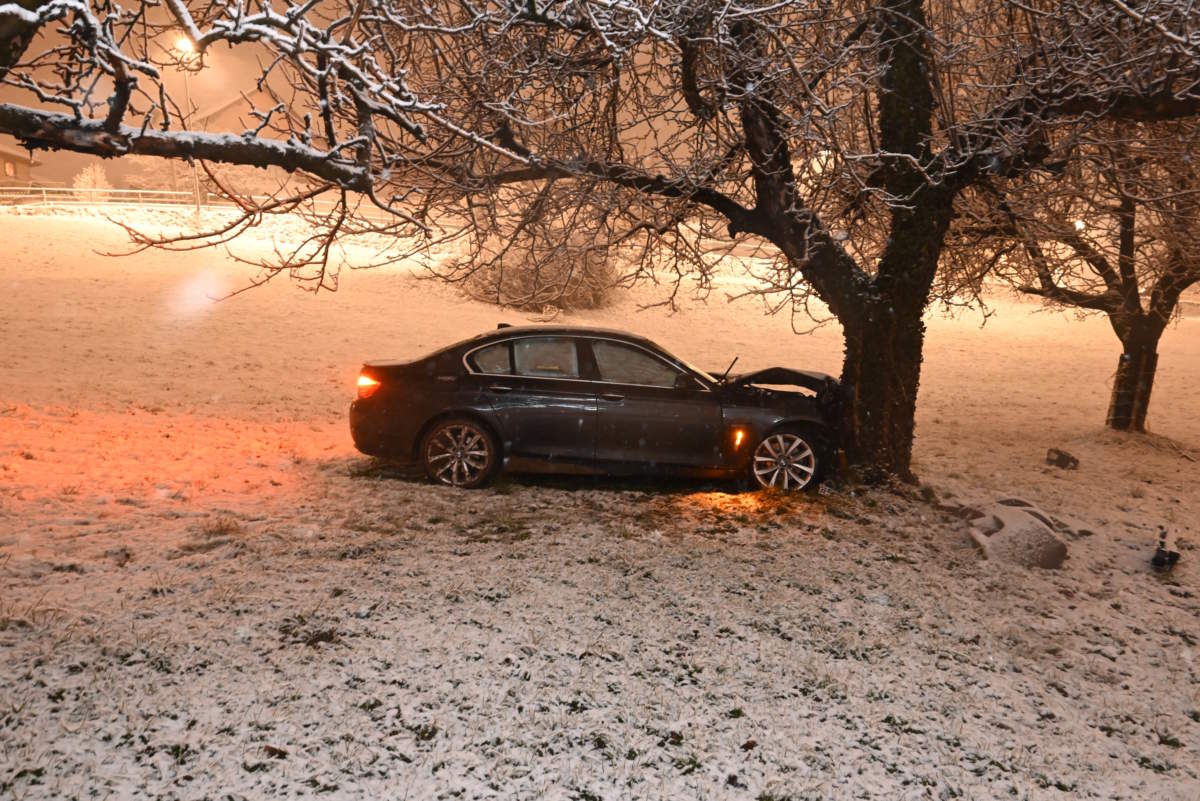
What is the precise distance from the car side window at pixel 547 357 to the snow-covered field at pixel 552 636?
110 cm

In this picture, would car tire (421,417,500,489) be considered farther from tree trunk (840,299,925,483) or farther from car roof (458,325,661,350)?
tree trunk (840,299,925,483)

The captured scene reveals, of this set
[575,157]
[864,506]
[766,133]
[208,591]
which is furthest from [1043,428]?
[208,591]

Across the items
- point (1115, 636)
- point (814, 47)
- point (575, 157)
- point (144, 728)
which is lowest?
point (144, 728)

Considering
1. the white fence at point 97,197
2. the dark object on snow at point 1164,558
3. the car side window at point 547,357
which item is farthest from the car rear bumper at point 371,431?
the white fence at point 97,197

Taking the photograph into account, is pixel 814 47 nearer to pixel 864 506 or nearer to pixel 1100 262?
pixel 864 506

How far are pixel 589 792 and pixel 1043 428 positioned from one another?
13133 millimetres

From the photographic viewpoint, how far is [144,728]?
3.67 meters

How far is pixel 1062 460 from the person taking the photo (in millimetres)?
11023

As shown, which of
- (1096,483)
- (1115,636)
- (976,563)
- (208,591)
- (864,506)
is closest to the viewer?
(208,591)

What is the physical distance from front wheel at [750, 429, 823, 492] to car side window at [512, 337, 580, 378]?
191cm

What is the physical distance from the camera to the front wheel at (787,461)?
7895 millimetres

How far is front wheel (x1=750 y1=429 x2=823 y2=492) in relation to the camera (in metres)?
7.89

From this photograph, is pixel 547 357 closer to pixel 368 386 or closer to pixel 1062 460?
pixel 368 386

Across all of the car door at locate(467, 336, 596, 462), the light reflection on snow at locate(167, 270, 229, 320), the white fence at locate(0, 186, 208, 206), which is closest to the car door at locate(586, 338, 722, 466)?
the car door at locate(467, 336, 596, 462)
